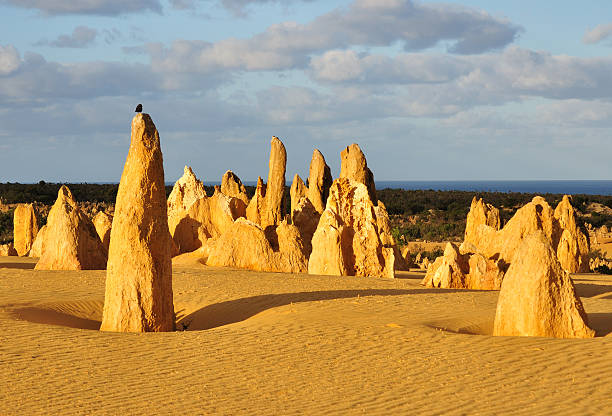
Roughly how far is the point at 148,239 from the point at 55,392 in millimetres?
3571

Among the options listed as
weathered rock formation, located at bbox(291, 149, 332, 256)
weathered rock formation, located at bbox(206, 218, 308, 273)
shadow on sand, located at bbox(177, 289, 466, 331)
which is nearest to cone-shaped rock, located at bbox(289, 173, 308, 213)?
weathered rock formation, located at bbox(291, 149, 332, 256)

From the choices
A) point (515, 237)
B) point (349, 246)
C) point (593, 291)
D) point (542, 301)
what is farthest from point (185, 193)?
point (542, 301)

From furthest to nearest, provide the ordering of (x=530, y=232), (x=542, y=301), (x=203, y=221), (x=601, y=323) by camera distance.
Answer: (x=203, y=221) → (x=530, y=232) → (x=601, y=323) → (x=542, y=301)

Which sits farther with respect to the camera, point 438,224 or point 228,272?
point 438,224

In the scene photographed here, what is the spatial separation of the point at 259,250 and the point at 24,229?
34.5 feet

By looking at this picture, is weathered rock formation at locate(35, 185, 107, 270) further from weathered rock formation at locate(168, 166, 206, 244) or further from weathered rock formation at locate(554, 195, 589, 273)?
weathered rock formation at locate(554, 195, 589, 273)

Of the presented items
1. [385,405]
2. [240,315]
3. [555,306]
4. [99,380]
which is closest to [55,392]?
[99,380]

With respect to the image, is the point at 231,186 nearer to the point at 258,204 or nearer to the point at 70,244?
the point at 258,204

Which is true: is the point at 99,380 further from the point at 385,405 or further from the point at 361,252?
the point at 361,252

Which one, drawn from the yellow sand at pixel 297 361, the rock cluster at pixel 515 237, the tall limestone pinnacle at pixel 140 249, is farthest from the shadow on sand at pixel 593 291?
the tall limestone pinnacle at pixel 140 249

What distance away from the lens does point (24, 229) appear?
2566cm

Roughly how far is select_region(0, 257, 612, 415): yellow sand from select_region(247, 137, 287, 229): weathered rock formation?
10.7m

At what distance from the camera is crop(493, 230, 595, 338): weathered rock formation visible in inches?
402

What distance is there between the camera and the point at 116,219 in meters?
11.1
